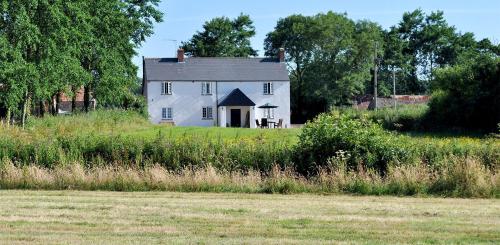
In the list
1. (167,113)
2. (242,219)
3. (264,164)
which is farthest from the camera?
(167,113)

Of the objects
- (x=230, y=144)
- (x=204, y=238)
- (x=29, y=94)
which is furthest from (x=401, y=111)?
(x=204, y=238)

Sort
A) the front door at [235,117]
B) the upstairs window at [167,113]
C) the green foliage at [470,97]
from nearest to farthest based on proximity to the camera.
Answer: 1. the green foliage at [470,97]
2. the upstairs window at [167,113]
3. the front door at [235,117]

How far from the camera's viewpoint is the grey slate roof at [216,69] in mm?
70188

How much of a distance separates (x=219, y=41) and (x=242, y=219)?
264ft

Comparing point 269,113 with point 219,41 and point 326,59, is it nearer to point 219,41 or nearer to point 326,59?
point 326,59

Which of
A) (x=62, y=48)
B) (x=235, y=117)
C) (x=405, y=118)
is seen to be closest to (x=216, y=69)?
(x=235, y=117)

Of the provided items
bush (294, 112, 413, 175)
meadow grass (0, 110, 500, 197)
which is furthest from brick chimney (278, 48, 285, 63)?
bush (294, 112, 413, 175)

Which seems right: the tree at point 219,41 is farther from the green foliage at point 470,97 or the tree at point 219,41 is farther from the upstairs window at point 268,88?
the green foliage at point 470,97

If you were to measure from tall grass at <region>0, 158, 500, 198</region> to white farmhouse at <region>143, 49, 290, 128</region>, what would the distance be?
175 feet

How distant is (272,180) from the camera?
15.3 meters

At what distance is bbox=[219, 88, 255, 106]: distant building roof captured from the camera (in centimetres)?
6900

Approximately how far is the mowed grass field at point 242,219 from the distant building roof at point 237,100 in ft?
180

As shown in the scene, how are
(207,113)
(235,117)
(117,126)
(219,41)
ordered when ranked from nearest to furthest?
(117,126) < (207,113) < (235,117) < (219,41)

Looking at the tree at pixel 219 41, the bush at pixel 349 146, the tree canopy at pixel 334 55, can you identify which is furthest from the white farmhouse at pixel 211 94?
the bush at pixel 349 146
